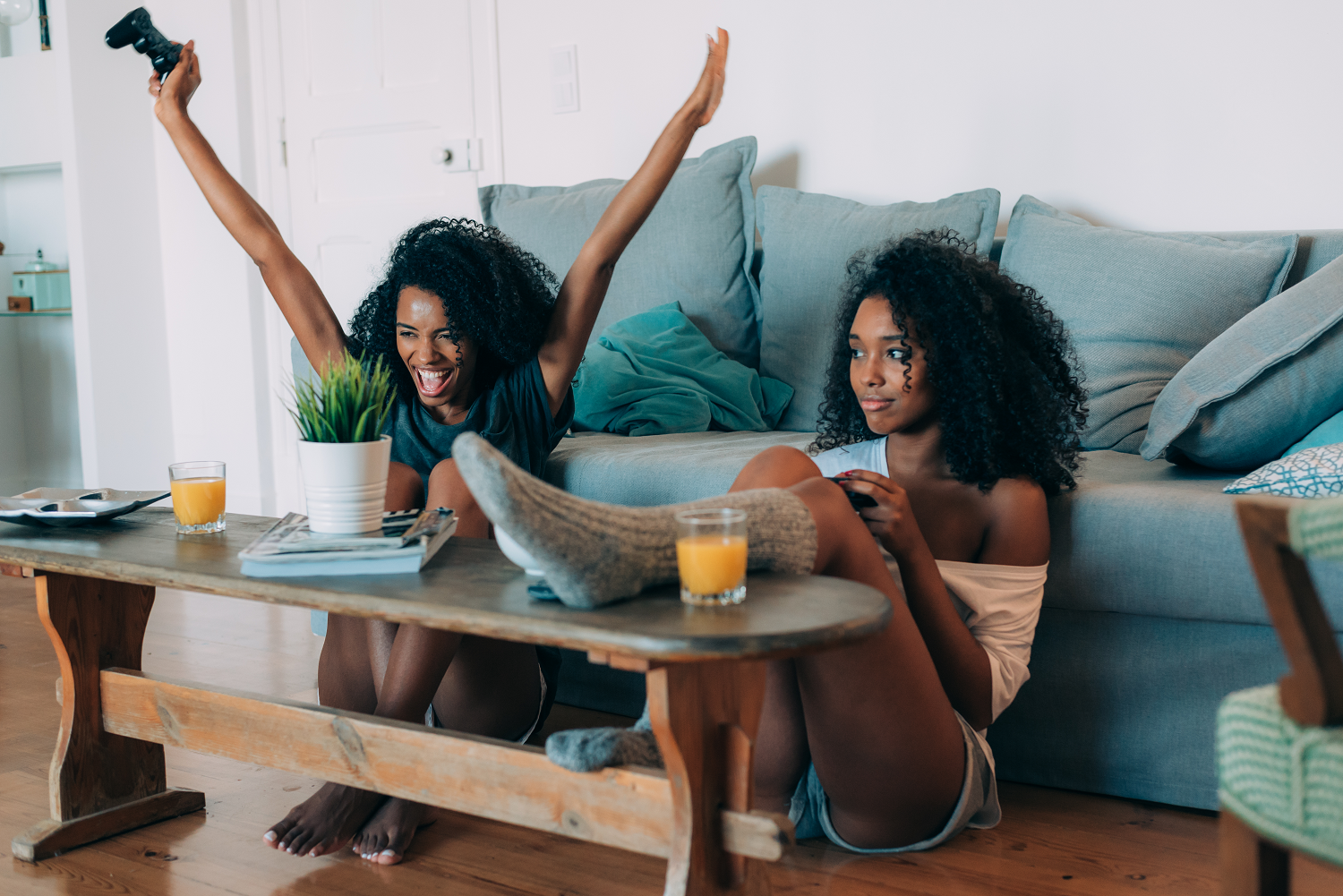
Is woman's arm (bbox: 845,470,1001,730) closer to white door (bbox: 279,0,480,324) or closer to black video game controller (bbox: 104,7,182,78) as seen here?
black video game controller (bbox: 104,7,182,78)

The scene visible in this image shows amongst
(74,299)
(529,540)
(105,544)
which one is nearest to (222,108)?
(74,299)

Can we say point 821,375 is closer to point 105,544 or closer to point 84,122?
point 105,544

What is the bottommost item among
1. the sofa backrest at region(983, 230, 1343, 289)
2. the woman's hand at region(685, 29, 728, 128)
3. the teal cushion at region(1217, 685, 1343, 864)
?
the teal cushion at region(1217, 685, 1343, 864)

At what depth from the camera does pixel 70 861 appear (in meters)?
1.42

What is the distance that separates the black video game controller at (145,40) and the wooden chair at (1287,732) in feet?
4.87

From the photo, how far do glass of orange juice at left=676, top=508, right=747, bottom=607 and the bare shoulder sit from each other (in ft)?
1.92

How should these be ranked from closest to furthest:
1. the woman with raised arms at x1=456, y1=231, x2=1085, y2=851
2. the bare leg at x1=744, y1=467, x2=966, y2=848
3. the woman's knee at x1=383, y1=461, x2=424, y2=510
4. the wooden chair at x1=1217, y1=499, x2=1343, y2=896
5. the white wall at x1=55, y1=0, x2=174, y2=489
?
the wooden chair at x1=1217, y1=499, x2=1343, y2=896
the woman with raised arms at x1=456, y1=231, x2=1085, y2=851
the bare leg at x1=744, y1=467, x2=966, y2=848
the woman's knee at x1=383, y1=461, x2=424, y2=510
the white wall at x1=55, y1=0, x2=174, y2=489

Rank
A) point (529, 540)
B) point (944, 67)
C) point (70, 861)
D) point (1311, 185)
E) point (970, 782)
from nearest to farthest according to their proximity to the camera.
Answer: point (529, 540) → point (970, 782) → point (70, 861) → point (1311, 185) → point (944, 67)

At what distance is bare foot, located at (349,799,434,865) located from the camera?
54.8 inches

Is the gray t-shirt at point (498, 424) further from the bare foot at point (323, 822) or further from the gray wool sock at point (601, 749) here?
the gray wool sock at point (601, 749)

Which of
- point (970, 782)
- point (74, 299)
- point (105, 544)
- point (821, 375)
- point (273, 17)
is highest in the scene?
point (273, 17)

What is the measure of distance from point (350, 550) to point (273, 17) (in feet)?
10.00

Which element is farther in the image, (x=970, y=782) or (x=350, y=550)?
(x=970, y=782)

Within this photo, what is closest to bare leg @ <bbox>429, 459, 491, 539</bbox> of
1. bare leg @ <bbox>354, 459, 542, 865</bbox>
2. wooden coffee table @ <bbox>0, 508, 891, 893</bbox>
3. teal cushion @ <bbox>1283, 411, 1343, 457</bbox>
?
bare leg @ <bbox>354, 459, 542, 865</bbox>
